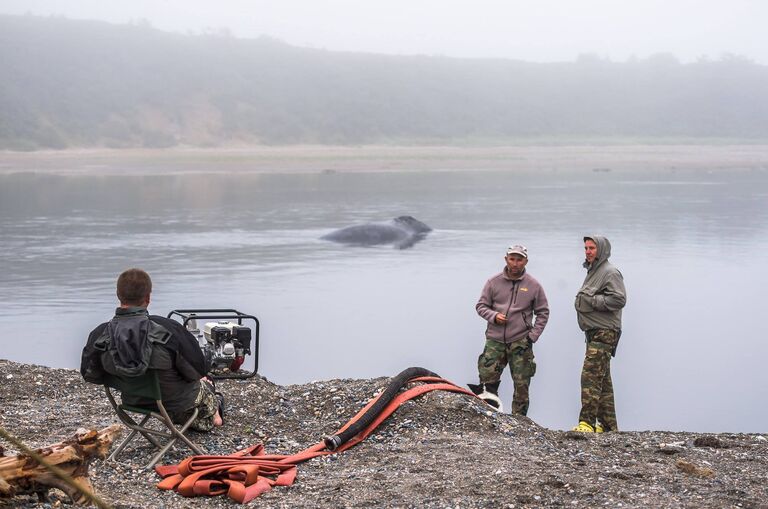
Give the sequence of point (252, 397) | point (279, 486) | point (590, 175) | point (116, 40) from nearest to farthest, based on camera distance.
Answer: point (279, 486) → point (252, 397) → point (590, 175) → point (116, 40)

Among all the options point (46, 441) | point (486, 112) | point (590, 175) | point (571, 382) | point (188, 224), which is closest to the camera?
point (46, 441)

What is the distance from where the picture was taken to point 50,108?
68312 mm

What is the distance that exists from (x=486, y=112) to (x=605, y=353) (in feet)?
270

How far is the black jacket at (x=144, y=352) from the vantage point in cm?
573

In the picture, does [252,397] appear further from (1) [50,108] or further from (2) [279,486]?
(1) [50,108]

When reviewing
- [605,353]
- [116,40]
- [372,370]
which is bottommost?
[372,370]

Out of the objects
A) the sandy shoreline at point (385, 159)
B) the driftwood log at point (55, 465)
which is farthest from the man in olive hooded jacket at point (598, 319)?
the sandy shoreline at point (385, 159)

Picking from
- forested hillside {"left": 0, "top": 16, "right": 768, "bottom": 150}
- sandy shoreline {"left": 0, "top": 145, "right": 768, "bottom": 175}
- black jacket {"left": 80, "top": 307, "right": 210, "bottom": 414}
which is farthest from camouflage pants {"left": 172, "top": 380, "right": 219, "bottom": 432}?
forested hillside {"left": 0, "top": 16, "right": 768, "bottom": 150}

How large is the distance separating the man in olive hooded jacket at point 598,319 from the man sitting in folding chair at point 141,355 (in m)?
2.90

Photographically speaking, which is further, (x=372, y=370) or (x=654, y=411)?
(x=372, y=370)

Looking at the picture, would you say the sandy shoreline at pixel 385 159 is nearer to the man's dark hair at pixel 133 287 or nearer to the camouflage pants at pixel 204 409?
the camouflage pants at pixel 204 409

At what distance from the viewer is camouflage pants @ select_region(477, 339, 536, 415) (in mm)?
7992

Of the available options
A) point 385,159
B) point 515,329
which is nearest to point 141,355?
point 515,329

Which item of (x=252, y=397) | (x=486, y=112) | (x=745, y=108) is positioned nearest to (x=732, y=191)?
(x=252, y=397)
